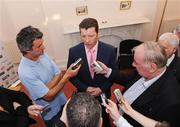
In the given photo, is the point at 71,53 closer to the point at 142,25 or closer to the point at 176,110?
the point at 176,110

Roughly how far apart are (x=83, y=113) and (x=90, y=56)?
1252mm

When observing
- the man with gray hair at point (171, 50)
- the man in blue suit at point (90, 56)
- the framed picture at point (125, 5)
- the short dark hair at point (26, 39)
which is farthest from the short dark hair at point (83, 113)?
the framed picture at point (125, 5)

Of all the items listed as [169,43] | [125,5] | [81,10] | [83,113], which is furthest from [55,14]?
[83,113]

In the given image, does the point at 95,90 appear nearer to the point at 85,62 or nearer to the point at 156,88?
the point at 85,62

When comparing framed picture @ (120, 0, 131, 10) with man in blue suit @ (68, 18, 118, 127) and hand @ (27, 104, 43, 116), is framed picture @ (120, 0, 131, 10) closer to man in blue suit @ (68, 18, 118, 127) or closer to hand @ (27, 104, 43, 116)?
man in blue suit @ (68, 18, 118, 127)

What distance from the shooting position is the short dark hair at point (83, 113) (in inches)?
45.9

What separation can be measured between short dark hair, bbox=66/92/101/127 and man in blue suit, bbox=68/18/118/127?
1.08 metres

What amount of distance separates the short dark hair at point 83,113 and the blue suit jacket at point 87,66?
3.75 ft

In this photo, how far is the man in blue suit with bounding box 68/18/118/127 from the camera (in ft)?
7.27

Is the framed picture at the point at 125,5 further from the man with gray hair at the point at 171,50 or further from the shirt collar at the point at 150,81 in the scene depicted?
the shirt collar at the point at 150,81

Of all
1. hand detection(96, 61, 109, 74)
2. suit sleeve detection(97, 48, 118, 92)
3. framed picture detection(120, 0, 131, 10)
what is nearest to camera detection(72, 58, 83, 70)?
hand detection(96, 61, 109, 74)

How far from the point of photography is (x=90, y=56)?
7.77 ft

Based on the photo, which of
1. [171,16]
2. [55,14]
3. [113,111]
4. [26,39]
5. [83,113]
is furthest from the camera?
[171,16]

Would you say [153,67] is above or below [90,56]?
above
